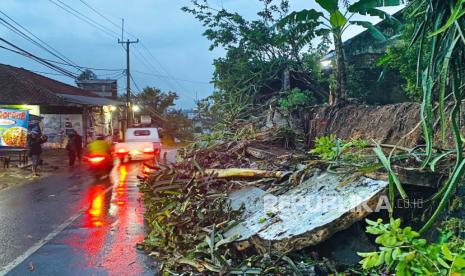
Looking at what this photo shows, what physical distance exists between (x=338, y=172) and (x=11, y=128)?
15637mm

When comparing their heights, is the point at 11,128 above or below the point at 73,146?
above

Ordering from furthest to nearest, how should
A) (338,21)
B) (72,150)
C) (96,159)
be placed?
1. (72,150)
2. (96,159)
3. (338,21)

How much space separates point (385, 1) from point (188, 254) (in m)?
6.55

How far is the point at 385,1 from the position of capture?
28.7 feet

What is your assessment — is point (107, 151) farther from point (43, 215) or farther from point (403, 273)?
point (403, 273)

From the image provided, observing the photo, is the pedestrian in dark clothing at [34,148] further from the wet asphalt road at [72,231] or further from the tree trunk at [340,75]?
the tree trunk at [340,75]

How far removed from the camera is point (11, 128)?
1708cm

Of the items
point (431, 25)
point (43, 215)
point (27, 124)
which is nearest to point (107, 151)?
point (27, 124)

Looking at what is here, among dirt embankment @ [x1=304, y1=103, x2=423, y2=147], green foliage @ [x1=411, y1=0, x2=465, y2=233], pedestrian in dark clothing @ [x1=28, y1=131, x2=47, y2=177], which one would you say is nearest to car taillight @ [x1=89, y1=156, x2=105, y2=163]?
pedestrian in dark clothing @ [x1=28, y1=131, x2=47, y2=177]

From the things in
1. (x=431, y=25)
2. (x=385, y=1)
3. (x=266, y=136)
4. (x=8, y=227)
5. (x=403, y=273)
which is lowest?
(x=8, y=227)

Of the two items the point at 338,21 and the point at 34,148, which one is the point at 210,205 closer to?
the point at 338,21

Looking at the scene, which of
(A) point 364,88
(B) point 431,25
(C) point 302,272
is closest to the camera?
(B) point 431,25

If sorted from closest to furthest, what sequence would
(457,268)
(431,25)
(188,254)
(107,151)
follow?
1. (457,268)
2. (431,25)
3. (188,254)
4. (107,151)

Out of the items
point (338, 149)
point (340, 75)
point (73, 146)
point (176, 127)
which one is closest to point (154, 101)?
point (176, 127)
